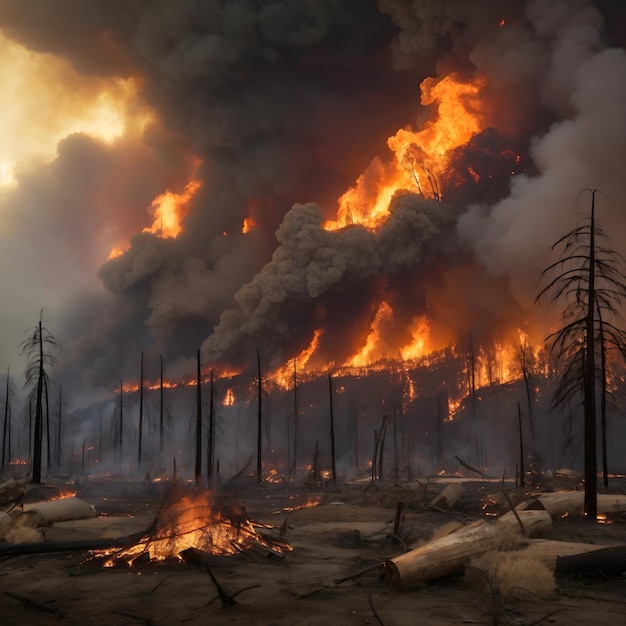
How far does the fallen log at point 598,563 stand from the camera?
884cm

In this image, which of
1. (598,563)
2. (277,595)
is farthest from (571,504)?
(277,595)

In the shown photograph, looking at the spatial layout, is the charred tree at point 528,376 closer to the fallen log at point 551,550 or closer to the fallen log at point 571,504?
the fallen log at point 571,504

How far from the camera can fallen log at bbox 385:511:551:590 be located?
858 centimetres

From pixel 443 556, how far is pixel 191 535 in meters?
5.17

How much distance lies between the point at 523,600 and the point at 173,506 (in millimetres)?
6593

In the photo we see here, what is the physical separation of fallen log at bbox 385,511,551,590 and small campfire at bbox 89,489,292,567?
3672 millimetres

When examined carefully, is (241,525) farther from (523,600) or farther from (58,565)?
(523,600)

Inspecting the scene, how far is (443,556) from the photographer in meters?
8.85

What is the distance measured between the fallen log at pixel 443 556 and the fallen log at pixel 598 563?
1046mm

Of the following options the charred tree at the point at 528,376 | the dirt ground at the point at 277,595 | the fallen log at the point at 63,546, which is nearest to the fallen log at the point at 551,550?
the dirt ground at the point at 277,595

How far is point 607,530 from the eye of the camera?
15.8 meters

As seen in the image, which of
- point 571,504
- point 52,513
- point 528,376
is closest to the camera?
point 52,513

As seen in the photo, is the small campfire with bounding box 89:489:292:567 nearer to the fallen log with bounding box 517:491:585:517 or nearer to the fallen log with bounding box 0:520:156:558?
the fallen log with bounding box 0:520:156:558

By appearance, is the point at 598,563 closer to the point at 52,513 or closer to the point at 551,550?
the point at 551,550
